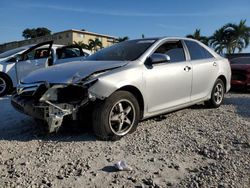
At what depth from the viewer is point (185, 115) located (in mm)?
6297

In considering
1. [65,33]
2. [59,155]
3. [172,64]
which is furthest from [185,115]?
[65,33]

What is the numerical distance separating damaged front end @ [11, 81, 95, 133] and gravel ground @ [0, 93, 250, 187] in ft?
1.32

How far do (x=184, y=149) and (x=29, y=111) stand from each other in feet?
6.80

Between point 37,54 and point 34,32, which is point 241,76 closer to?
point 37,54

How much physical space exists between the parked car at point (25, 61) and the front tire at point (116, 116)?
17.2 feet

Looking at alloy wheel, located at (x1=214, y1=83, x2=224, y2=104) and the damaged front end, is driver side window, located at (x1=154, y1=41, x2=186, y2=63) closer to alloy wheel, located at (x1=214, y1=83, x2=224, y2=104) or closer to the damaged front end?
alloy wheel, located at (x1=214, y1=83, x2=224, y2=104)

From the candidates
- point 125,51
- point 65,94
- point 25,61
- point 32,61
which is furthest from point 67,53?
point 65,94

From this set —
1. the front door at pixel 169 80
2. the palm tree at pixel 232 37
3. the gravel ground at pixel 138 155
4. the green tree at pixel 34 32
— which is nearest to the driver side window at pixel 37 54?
the gravel ground at pixel 138 155

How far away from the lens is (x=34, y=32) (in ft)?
321

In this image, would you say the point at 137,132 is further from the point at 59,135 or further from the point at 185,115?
the point at 185,115

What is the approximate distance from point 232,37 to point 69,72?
42.8 metres

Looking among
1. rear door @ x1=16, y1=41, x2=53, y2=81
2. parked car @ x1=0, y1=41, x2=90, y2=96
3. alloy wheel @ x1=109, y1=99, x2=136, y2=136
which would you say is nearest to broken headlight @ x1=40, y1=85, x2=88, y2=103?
alloy wheel @ x1=109, y1=99, x2=136, y2=136

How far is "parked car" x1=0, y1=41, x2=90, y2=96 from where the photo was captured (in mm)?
9695

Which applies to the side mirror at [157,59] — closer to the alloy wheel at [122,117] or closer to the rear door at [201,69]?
the alloy wheel at [122,117]
